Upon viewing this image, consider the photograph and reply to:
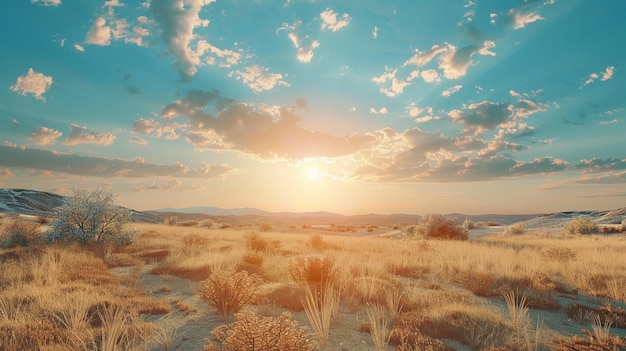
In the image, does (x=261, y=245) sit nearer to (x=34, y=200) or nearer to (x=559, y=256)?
(x=559, y=256)

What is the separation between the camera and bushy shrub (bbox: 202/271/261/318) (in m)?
7.59

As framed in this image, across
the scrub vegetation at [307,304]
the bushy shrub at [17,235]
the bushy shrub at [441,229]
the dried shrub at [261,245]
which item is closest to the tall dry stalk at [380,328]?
the scrub vegetation at [307,304]

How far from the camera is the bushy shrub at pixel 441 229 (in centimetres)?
3350

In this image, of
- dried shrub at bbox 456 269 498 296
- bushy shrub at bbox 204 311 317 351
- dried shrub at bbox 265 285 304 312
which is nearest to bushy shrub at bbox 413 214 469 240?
dried shrub at bbox 456 269 498 296

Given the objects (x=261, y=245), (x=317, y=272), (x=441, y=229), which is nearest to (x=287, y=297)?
(x=317, y=272)

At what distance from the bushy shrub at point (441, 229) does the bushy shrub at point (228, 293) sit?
94.6 ft

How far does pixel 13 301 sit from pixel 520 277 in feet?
45.4

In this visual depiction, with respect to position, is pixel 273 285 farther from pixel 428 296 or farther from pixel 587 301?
pixel 587 301

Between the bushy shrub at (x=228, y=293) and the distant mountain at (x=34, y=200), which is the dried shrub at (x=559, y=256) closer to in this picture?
the bushy shrub at (x=228, y=293)

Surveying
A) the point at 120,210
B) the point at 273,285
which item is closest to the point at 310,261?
the point at 273,285

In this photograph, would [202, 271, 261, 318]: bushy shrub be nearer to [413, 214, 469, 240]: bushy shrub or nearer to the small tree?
the small tree

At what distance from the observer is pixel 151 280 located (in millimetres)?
11438

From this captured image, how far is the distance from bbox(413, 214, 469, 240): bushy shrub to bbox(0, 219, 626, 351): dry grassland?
733 inches

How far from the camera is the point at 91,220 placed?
60.1 feet
